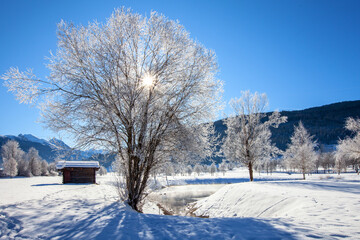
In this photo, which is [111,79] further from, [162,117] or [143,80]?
[162,117]

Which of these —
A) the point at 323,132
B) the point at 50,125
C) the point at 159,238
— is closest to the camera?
the point at 159,238

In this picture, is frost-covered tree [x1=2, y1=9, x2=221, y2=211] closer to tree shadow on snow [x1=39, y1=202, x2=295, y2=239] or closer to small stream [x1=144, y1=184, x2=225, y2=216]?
tree shadow on snow [x1=39, y1=202, x2=295, y2=239]

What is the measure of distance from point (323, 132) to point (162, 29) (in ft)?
610

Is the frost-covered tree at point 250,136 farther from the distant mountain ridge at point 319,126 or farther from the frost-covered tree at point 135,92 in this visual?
the distant mountain ridge at point 319,126

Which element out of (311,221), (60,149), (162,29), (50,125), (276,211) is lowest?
(276,211)

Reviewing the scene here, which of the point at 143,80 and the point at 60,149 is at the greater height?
the point at 143,80

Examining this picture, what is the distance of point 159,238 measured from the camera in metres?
4.23

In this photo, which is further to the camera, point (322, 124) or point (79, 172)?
point (322, 124)

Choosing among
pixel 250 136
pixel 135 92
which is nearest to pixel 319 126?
pixel 250 136

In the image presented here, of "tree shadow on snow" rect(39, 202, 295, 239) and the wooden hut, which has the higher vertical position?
"tree shadow on snow" rect(39, 202, 295, 239)

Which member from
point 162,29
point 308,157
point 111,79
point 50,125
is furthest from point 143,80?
point 308,157

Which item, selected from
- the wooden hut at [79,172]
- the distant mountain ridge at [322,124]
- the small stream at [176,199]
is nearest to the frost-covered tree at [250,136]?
the small stream at [176,199]

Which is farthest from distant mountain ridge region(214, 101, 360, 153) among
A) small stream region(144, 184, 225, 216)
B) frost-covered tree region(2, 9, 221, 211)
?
frost-covered tree region(2, 9, 221, 211)

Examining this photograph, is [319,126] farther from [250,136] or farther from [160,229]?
[160,229]
